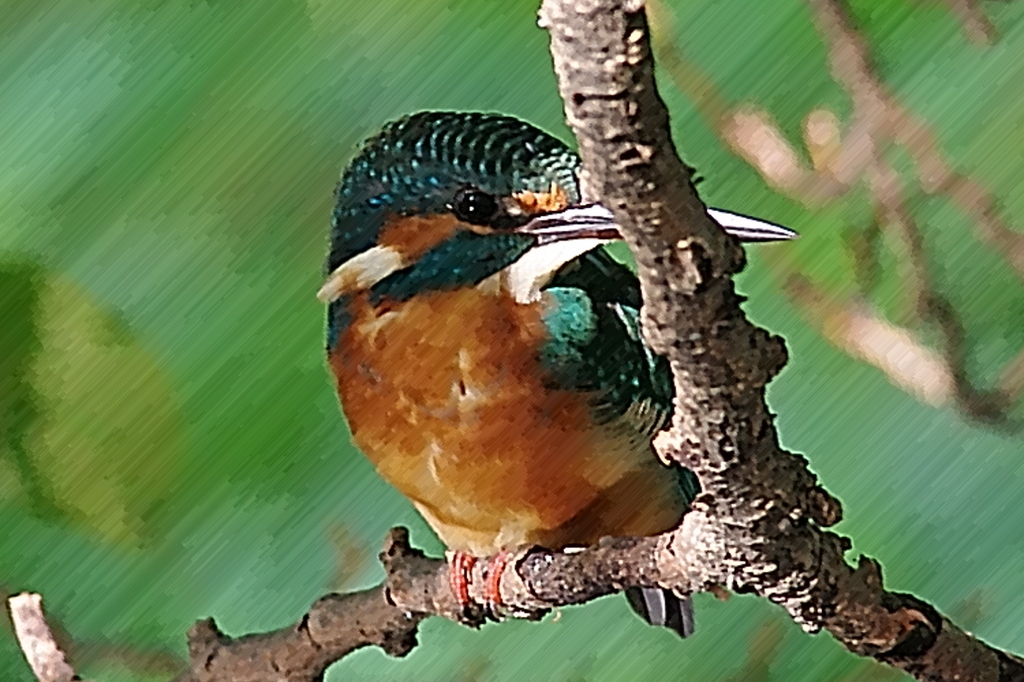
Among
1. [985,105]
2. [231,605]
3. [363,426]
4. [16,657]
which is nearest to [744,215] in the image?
[985,105]

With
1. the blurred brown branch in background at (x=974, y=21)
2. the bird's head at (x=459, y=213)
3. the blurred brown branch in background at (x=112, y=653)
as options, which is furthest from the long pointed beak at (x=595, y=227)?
the blurred brown branch in background at (x=112, y=653)

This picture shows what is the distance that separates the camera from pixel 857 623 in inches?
20.9

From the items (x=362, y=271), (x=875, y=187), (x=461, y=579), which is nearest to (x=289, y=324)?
(x=362, y=271)

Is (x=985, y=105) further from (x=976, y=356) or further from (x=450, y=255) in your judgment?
(x=450, y=255)

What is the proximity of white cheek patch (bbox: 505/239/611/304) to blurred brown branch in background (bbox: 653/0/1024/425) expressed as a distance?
11 centimetres

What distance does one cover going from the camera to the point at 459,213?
1.97 ft

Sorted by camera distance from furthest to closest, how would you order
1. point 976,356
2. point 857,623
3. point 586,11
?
point 976,356 → point 857,623 → point 586,11

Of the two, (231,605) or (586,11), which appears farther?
(231,605)

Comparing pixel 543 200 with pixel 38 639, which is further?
pixel 38 639

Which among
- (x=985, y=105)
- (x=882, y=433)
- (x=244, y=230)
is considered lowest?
(x=882, y=433)

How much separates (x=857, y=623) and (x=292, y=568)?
1.08 ft

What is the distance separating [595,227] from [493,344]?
98mm

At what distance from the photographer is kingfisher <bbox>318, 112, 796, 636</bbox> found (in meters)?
0.59

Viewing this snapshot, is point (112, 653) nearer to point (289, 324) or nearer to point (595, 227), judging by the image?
point (289, 324)
